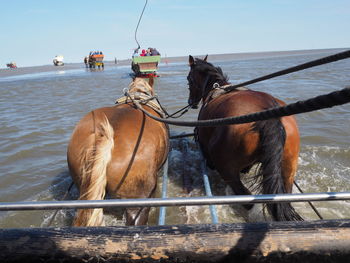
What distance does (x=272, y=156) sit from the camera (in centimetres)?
228

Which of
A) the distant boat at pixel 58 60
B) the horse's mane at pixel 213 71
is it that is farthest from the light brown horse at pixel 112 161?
the distant boat at pixel 58 60

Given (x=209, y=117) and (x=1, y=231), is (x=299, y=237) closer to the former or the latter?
(x=1, y=231)

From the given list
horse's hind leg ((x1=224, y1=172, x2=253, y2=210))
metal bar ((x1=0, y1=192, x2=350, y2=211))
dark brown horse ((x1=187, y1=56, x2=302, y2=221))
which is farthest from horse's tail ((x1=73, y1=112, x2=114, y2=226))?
horse's hind leg ((x1=224, y1=172, x2=253, y2=210))

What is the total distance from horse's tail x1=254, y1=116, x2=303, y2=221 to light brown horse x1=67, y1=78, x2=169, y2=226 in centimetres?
106

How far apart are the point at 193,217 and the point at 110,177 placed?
150 centimetres

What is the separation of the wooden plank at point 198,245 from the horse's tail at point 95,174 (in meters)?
1.07

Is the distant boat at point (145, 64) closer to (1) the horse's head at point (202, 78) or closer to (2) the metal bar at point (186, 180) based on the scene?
(1) the horse's head at point (202, 78)

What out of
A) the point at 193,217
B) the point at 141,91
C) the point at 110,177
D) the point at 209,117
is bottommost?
the point at 193,217

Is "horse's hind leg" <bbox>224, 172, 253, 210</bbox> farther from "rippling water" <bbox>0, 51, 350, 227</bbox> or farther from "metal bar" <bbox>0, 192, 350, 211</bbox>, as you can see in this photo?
"metal bar" <bbox>0, 192, 350, 211</bbox>

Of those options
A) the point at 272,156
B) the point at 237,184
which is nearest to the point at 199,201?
the point at 272,156

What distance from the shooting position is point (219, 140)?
275 cm

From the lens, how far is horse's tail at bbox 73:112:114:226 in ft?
6.85

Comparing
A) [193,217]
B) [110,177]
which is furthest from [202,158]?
[110,177]

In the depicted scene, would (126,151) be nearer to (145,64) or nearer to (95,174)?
(95,174)
